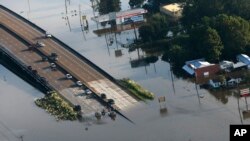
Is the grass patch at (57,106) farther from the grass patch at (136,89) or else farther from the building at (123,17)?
the building at (123,17)

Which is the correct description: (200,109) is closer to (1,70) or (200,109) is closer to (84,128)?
(84,128)

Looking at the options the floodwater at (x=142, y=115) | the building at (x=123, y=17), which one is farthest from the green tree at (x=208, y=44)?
the building at (x=123, y=17)

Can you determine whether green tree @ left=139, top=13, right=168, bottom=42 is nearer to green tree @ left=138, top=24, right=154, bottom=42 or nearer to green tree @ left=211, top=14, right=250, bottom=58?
green tree @ left=138, top=24, right=154, bottom=42

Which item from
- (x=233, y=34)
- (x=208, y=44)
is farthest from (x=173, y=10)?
(x=208, y=44)

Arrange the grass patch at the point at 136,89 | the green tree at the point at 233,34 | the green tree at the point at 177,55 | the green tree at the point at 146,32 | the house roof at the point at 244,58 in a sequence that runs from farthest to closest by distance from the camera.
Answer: the green tree at the point at 146,32, the green tree at the point at 177,55, the green tree at the point at 233,34, the house roof at the point at 244,58, the grass patch at the point at 136,89

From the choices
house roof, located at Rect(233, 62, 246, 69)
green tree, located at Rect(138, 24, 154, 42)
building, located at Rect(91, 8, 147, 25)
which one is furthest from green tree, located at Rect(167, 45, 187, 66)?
building, located at Rect(91, 8, 147, 25)

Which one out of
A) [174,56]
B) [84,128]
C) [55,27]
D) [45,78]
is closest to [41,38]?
[55,27]
